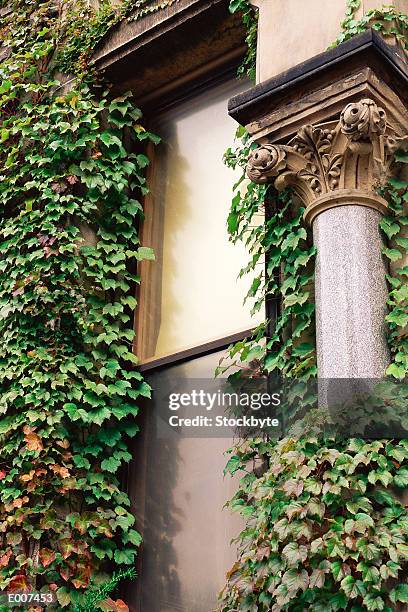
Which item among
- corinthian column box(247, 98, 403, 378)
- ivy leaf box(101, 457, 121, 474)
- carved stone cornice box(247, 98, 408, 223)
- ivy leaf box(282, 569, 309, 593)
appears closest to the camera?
ivy leaf box(282, 569, 309, 593)

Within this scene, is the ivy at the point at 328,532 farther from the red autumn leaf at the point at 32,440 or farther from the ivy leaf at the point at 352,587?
the red autumn leaf at the point at 32,440

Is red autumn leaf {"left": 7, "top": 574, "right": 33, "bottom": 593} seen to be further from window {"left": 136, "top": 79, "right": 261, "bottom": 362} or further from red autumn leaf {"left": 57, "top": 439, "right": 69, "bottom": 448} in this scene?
window {"left": 136, "top": 79, "right": 261, "bottom": 362}

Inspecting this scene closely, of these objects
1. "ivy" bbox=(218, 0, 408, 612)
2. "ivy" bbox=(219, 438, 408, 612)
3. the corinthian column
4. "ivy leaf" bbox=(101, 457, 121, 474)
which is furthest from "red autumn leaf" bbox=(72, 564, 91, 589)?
the corinthian column

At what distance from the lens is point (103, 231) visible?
20.9ft

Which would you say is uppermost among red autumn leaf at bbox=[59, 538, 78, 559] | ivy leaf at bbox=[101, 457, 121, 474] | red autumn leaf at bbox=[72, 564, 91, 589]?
ivy leaf at bbox=[101, 457, 121, 474]

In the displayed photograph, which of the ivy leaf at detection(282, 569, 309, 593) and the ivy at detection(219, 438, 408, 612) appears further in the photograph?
the ivy leaf at detection(282, 569, 309, 593)

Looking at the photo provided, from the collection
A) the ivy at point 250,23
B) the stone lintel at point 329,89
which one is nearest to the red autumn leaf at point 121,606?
the stone lintel at point 329,89

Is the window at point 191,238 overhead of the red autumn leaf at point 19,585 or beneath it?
overhead

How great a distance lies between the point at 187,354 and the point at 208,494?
90cm

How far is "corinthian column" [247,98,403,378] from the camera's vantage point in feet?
13.8

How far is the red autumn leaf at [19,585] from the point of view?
17.6ft

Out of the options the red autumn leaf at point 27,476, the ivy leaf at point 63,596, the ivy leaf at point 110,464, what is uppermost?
the ivy leaf at point 110,464

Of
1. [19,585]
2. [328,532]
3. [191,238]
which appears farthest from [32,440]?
[328,532]

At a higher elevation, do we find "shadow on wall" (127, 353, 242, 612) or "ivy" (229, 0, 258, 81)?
"ivy" (229, 0, 258, 81)
